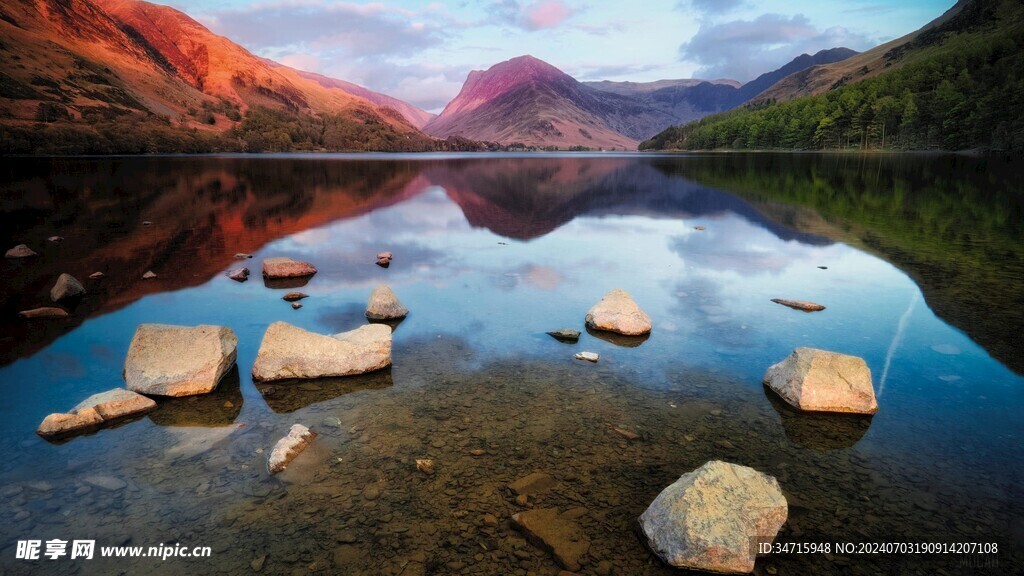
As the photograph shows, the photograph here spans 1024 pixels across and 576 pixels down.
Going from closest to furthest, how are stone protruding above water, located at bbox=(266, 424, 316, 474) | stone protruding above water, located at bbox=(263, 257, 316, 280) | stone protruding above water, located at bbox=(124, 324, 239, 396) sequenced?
stone protruding above water, located at bbox=(266, 424, 316, 474) → stone protruding above water, located at bbox=(124, 324, 239, 396) → stone protruding above water, located at bbox=(263, 257, 316, 280)

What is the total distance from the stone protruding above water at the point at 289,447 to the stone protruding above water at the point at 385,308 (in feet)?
24.7

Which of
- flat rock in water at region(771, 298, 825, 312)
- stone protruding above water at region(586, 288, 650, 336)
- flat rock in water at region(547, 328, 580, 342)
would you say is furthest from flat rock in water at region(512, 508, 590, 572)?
flat rock in water at region(771, 298, 825, 312)

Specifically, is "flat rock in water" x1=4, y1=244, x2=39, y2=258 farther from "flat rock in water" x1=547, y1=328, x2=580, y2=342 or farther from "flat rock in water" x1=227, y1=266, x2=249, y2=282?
"flat rock in water" x1=547, y1=328, x2=580, y2=342

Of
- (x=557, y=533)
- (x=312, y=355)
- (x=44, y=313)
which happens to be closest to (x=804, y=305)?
(x=557, y=533)

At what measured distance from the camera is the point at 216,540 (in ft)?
25.5

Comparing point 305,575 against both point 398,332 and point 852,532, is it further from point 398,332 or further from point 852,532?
point 398,332

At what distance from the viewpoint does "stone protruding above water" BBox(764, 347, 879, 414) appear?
460 inches

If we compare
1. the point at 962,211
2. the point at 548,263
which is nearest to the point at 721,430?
the point at 548,263

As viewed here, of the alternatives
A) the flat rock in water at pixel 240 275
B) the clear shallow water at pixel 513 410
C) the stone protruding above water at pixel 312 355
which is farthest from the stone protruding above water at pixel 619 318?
the flat rock in water at pixel 240 275

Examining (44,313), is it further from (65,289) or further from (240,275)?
(240,275)

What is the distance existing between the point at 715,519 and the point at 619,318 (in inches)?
375

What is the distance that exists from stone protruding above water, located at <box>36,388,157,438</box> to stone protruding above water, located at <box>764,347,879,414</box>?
51.5 ft

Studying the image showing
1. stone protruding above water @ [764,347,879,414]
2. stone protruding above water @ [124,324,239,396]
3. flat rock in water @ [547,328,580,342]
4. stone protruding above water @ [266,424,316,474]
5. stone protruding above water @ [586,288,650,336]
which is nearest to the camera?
stone protruding above water @ [266,424,316,474]

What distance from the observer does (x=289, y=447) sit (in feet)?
32.5
